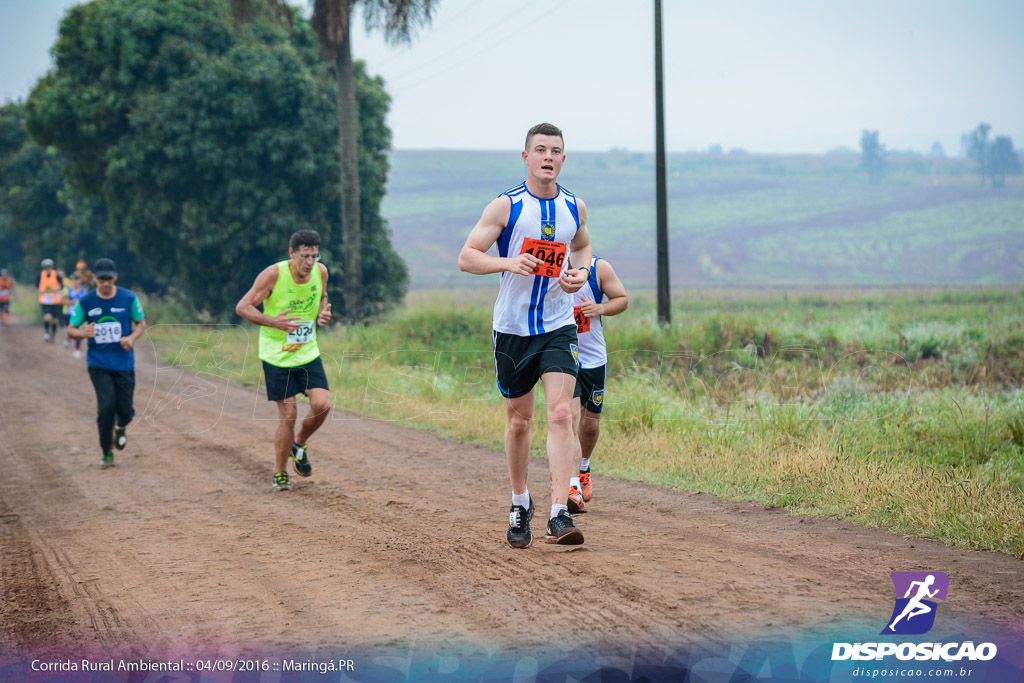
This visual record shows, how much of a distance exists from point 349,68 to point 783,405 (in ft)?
51.7

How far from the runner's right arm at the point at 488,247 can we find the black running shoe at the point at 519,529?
5.24 feet

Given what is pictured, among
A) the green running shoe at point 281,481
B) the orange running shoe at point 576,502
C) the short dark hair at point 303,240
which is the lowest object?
the green running shoe at point 281,481

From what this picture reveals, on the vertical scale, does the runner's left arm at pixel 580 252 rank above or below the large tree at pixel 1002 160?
below

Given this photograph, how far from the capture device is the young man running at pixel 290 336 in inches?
347

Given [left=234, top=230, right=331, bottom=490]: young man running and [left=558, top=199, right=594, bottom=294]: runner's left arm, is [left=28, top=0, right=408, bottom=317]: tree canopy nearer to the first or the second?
[left=234, top=230, right=331, bottom=490]: young man running

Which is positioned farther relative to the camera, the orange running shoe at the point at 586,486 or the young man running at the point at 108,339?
the young man running at the point at 108,339

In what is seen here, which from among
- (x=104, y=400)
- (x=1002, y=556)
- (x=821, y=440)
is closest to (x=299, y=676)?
(x=1002, y=556)

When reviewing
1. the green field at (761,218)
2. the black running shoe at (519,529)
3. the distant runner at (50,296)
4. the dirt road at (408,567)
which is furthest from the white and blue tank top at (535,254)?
the green field at (761,218)

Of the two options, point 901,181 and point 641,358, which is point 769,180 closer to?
point 901,181

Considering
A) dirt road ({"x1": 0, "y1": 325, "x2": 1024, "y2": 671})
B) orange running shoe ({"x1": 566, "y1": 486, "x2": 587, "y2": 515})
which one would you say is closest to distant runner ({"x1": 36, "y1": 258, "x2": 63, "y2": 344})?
dirt road ({"x1": 0, "y1": 325, "x2": 1024, "y2": 671})

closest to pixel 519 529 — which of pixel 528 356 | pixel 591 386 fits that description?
pixel 528 356

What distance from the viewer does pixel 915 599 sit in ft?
16.4

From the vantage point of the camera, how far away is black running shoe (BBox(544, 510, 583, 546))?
20.0 feet

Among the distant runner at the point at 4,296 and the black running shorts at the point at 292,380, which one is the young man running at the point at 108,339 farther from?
the distant runner at the point at 4,296
